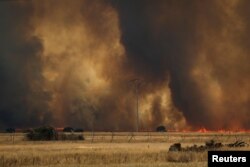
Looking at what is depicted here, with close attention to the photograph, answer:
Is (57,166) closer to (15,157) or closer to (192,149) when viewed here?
(15,157)

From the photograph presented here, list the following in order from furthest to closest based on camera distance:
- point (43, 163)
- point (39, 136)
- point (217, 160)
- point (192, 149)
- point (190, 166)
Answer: point (39, 136)
point (192, 149)
point (43, 163)
point (190, 166)
point (217, 160)

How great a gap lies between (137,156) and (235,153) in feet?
102

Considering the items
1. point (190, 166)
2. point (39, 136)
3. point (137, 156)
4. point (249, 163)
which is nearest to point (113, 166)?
point (190, 166)

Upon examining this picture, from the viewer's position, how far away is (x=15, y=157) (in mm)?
62250

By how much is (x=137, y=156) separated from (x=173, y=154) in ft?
A: 14.8

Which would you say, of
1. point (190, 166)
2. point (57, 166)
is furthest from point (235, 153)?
point (57, 166)

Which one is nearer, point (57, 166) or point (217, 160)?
point (217, 160)

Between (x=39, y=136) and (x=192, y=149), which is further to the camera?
(x=39, y=136)

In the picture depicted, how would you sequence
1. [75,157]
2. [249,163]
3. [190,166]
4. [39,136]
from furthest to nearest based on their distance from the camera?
[39,136]
[75,157]
[190,166]
[249,163]

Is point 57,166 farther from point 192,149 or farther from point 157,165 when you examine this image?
point 192,149

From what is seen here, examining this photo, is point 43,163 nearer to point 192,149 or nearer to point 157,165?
point 157,165

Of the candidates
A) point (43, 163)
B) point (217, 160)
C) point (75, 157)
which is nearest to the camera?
point (217, 160)

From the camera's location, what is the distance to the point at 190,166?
51.5 m

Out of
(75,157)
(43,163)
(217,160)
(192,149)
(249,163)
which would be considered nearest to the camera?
(217,160)
